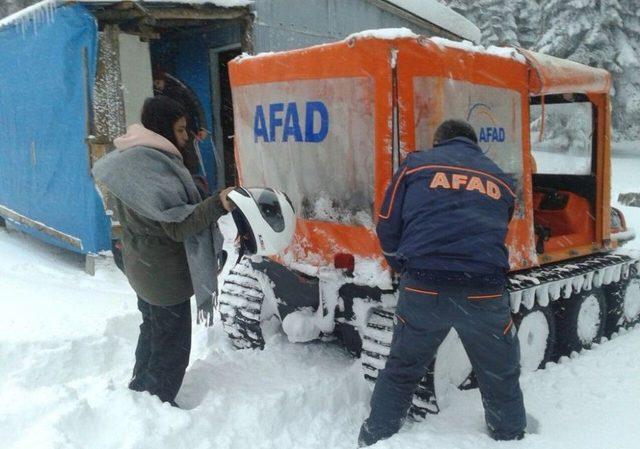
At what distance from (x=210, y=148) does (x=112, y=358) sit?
5869mm

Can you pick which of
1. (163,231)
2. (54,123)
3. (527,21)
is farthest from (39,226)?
(527,21)

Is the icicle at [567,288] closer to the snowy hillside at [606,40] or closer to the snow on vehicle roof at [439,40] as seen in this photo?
the snow on vehicle roof at [439,40]

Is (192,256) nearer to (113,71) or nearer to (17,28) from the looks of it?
(113,71)

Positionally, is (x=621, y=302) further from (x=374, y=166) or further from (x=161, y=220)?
(x=161, y=220)

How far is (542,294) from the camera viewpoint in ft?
14.5

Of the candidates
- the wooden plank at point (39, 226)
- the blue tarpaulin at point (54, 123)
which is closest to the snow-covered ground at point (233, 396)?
the wooden plank at point (39, 226)

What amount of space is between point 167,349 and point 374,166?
61.8 inches

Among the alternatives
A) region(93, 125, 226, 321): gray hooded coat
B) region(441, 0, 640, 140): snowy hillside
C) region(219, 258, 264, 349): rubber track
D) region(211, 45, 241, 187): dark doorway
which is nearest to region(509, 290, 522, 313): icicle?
region(219, 258, 264, 349): rubber track

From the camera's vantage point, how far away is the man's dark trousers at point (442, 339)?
304 cm

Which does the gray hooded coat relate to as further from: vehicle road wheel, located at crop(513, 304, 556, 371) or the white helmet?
vehicle road wheel, located at crop(513, 304, 556, 371)

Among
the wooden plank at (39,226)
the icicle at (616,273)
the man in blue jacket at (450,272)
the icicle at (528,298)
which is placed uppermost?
the man in blue jacket at (450,272)

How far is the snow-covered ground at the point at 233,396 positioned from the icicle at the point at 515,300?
1.85ft

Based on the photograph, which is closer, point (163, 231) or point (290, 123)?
point (163, 231)

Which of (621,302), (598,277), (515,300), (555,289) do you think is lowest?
(621,302)
